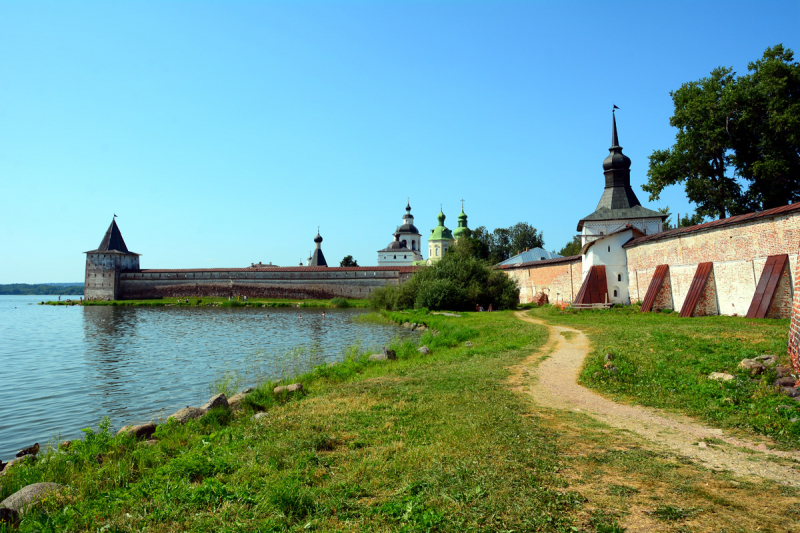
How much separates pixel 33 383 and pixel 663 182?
26.7 m

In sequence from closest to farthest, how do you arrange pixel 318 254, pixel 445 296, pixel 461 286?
pixel 445 296
pixel 461 286
pixel 318 254

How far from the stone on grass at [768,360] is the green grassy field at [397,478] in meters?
2.90

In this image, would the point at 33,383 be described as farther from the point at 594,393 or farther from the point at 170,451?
the point at 594,393

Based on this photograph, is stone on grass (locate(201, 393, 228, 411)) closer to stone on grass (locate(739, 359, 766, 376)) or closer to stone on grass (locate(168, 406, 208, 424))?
stone on grass (locate(168, 406, 208, 424))

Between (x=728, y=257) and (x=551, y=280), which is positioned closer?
(x=728, y=257)

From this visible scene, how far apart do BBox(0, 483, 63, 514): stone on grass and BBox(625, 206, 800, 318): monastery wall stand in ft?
52.7

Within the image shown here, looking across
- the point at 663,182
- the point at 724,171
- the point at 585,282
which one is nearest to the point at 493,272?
the point at 585,282

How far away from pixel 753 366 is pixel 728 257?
11.1 m

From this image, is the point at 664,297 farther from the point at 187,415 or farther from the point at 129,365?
the point at 129,365

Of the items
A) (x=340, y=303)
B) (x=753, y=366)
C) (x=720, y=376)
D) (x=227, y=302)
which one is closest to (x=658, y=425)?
(x=720, y=376)

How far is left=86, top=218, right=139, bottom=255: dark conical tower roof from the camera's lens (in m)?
52.6

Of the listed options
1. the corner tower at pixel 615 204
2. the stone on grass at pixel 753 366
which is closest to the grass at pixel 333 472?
the stone on grass at pixel 753 366

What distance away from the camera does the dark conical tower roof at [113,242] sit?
5262 cm

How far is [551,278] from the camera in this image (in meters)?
28.9
